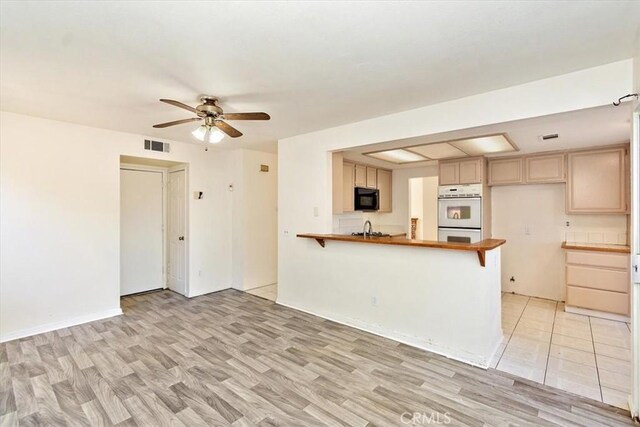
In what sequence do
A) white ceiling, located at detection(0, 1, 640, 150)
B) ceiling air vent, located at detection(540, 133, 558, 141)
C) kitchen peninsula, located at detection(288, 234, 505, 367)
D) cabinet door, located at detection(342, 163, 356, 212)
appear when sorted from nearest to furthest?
1. white ceiling, located at detection(0, 1, 640, 150)
2. kitchen peninsula, located at detection(288, 234, 505, 367)
3. ceiling air vent, located at detection(540, 133, 558, 141)
4. cabinet door, located at detection(342, 163, 356, 212)

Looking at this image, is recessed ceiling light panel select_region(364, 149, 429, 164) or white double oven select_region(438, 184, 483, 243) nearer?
recessed ceiling light panel select_region(364, 149, 429, 164)

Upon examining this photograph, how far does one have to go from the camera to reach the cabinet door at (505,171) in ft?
15.7

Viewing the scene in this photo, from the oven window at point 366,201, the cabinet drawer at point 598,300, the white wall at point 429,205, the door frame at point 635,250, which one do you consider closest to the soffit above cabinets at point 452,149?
the oven window at point 366,201

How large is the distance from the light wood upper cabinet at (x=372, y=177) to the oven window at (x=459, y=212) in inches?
54.8

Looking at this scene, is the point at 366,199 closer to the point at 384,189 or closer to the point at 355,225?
the point at 355,225

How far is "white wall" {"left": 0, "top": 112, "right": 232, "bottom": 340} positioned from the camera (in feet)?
11.3

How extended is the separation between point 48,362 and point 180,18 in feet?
10.8

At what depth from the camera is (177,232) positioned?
5285mm

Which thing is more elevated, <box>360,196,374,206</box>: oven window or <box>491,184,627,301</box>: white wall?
<box>360,196,374,206</box>: oven window

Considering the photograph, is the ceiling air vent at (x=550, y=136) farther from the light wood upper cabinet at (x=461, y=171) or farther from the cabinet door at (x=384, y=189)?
the cabinet door at (x=384, y=189)

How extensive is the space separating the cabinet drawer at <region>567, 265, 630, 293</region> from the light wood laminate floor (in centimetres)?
242

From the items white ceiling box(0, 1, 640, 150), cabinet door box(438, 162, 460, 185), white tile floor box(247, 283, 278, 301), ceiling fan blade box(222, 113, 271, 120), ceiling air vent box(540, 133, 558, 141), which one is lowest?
white tile floor box(247, 283, 278, 301)

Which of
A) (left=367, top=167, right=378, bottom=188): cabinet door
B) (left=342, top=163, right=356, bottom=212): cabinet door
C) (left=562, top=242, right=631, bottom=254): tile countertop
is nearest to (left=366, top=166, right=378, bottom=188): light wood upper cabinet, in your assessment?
(left=367, top=167, right=378, bottom=188): cabinet door

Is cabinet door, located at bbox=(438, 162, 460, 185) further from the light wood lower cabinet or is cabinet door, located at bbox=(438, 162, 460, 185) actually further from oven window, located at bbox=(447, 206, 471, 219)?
the light wood lower cabinet
